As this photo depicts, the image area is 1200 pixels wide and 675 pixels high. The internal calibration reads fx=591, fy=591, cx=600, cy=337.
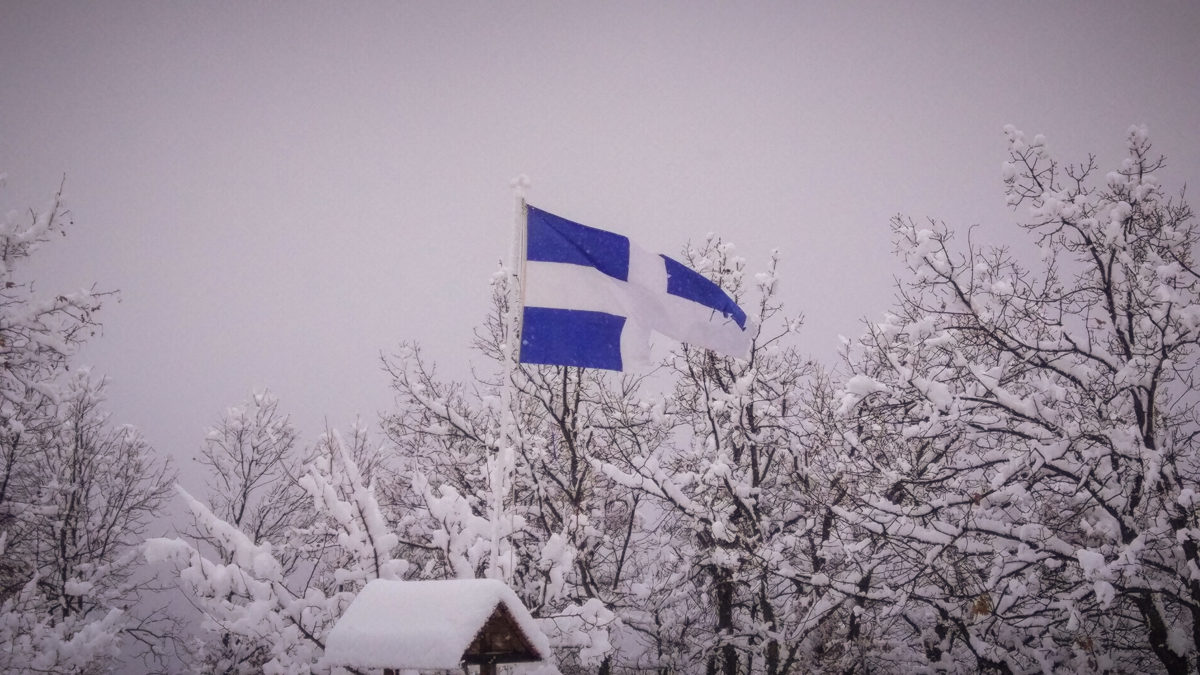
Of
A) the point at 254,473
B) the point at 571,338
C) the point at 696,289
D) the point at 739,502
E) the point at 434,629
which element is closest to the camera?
the point at 434,629

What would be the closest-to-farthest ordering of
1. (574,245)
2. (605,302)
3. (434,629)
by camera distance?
(434,629), (574,245), (605,302)

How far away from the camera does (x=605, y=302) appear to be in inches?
251

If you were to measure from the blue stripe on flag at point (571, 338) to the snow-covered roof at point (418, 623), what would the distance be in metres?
2.47

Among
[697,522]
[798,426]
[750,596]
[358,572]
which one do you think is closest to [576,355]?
[358,572]

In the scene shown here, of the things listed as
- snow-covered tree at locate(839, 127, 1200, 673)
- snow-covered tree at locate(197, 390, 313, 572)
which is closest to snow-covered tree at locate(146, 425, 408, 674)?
snow-covered tree at locate(839, 127, 1200, 673)

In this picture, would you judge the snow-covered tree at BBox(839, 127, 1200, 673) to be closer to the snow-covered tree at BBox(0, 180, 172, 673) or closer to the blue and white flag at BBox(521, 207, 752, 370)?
the blue and white flag at BBox(521, 207, 752, 370)

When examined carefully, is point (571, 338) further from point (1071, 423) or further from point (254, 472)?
point (254, 472)

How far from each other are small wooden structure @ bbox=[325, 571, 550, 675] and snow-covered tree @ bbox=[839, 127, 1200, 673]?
167 inches

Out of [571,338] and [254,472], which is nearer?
[571,338]

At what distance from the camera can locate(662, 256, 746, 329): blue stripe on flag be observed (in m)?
6.96

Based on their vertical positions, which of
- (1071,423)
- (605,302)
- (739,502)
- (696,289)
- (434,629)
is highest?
(696,289)

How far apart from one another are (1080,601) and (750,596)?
6127mm

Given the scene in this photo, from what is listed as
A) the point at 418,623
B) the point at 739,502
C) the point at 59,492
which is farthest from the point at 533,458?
the point at 59,492

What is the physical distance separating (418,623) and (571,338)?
10.7 feet
